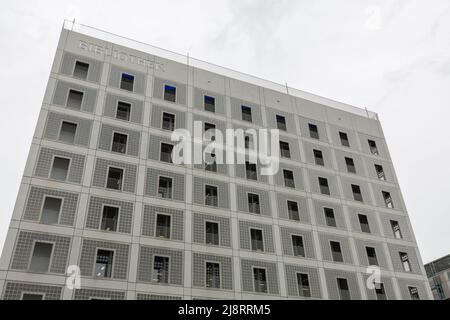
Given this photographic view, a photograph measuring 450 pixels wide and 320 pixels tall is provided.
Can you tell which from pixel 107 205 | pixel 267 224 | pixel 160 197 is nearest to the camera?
pixel 107 205

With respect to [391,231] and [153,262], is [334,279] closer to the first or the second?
[391,231]

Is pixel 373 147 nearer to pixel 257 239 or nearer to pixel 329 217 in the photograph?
pixel 329 217

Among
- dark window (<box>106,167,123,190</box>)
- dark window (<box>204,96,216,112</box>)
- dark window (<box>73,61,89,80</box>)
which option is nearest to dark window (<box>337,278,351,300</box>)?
dark window (<box>204,96,216,112</box>)

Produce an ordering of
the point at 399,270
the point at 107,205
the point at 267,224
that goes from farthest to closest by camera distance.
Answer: the point at 399,270 < the point at 267,224 < the point at 107,205

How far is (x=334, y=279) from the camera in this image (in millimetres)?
31797

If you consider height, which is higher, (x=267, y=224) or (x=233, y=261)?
(x=267, y=224)

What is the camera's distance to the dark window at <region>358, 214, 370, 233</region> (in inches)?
1416

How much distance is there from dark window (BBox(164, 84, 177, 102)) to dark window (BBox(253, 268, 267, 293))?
14.9 m

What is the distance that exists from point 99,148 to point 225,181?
9.30 metres

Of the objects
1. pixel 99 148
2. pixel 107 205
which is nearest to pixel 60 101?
pixel 99 148

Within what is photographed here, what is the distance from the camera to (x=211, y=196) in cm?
3191

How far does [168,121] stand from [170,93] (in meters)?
2.84

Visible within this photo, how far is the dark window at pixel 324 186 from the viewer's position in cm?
3669

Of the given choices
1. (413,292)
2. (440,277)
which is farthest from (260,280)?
(440,277)
